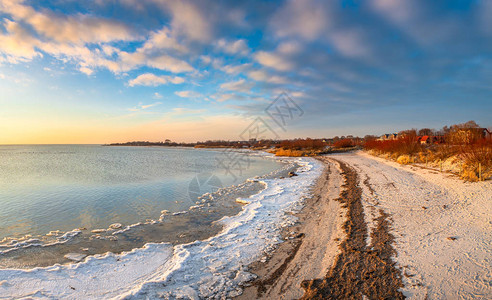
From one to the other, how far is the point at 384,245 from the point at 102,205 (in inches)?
420

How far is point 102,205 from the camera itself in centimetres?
982

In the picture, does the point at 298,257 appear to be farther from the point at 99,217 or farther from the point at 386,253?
the point at 99,217

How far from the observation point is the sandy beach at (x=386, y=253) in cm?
353

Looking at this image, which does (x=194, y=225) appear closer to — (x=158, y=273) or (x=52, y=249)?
(x=158, y=273)

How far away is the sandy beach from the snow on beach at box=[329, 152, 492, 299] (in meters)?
0.02

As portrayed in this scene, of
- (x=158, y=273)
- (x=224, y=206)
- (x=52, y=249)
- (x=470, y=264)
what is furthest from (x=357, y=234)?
(x=52, y=249)

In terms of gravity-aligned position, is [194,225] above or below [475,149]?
below

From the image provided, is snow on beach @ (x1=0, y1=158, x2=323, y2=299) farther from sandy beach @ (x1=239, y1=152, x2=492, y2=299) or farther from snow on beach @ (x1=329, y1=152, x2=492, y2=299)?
snow on beach @ (x1=329, y1=152, x2=492, y2=299)

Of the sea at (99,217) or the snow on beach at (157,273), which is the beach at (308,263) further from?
the sea at (99,217)

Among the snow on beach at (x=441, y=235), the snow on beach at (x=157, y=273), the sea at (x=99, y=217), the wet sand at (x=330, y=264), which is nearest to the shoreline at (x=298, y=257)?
the wet sand at (x=330, y=264)

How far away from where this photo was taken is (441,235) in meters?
5.30

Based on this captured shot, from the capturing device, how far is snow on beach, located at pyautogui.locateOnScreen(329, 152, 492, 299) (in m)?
3.53

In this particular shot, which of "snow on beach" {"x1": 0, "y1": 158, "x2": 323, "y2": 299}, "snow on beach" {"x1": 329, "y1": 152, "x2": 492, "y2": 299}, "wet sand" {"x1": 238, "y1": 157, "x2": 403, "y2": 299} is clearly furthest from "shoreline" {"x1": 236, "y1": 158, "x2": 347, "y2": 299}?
"snow on beach" {"x1": 329, "y1": 152, "x2": 492, "y2": 299}

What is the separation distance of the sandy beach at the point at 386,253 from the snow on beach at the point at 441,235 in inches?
0.6
